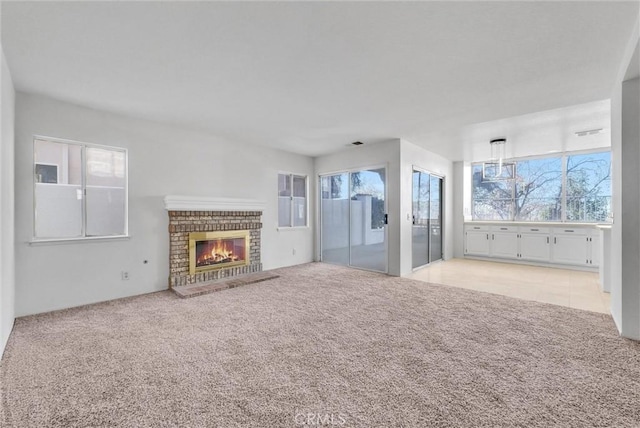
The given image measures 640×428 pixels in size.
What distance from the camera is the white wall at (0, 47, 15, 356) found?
7.80ft

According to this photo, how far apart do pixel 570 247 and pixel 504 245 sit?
1.16 metres

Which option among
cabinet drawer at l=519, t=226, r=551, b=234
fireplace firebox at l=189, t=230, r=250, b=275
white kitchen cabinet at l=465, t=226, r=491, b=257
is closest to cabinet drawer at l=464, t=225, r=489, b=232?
white kitchen cabinet at l=465, t=226, r=491, b=257

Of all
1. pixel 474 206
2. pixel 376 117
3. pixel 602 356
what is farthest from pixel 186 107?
pixel 474 206

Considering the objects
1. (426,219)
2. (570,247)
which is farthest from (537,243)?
(426,219)

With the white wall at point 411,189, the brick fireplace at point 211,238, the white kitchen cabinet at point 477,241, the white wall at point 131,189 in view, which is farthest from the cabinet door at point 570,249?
the brick fireplace at point 211,238

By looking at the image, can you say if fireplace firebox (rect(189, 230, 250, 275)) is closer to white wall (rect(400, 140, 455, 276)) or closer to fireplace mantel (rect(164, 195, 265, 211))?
fireplace mantel (rect(164, 195, 265, 211))

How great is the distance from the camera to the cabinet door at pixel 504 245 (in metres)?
6.43

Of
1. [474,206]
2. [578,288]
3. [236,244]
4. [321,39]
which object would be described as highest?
[321,39]

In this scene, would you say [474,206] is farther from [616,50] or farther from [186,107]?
[186,107]

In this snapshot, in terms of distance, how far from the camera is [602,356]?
2283 mm

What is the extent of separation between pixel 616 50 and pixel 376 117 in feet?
7.75

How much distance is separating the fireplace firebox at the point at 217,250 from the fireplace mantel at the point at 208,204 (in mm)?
A: 432

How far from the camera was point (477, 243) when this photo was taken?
698 cm

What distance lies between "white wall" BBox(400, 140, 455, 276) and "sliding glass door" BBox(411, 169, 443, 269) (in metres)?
0.15
